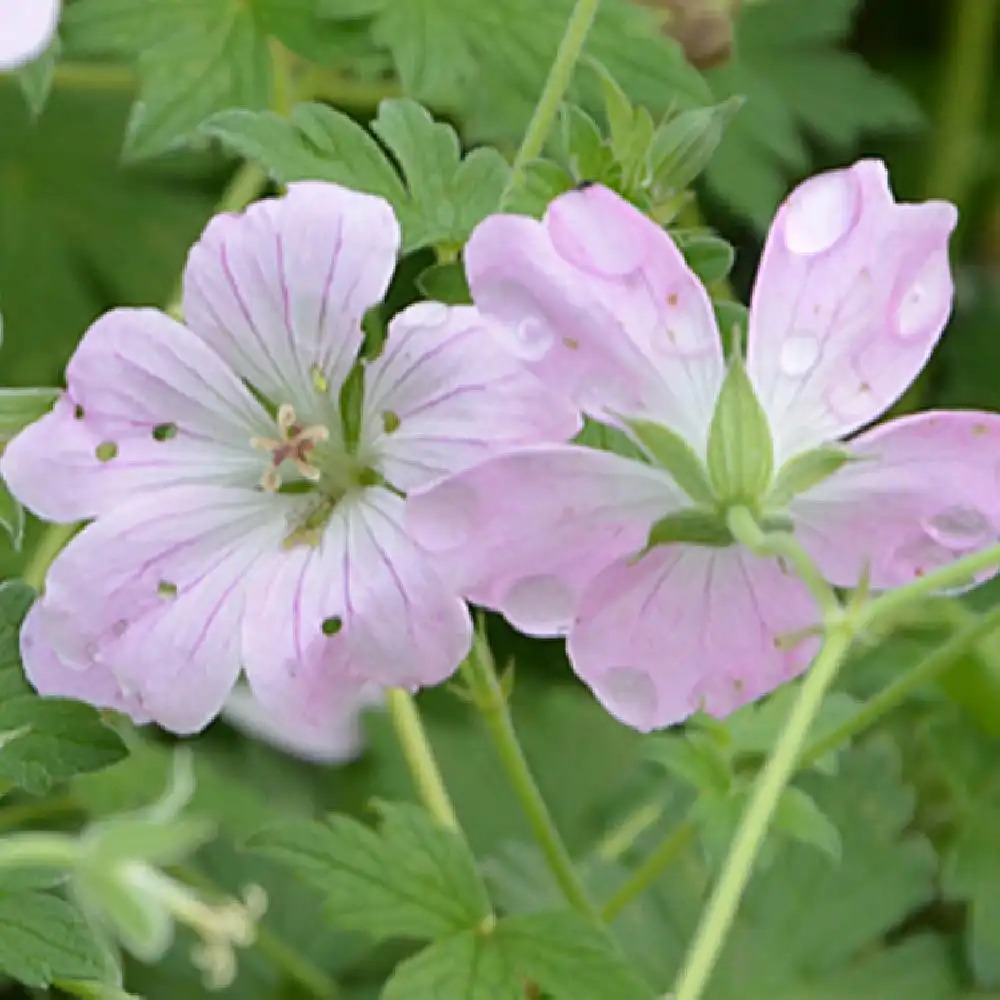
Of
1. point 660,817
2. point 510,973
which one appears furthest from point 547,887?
point 510,973

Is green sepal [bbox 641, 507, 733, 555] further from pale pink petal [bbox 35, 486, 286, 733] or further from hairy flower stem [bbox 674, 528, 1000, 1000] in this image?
pale pink petal [bbox 35, 486, 286, 733]

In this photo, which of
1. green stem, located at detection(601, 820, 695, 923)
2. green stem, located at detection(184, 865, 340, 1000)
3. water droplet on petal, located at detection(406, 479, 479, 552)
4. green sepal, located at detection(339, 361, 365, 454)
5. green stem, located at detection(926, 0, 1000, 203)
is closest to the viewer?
water droplet on petal, located at detection(406, 479, 479, 552)

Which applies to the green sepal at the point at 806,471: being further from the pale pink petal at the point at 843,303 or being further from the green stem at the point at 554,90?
the green stem at the point at 554,90

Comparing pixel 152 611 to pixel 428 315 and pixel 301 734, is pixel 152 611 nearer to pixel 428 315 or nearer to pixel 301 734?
pixel 428 315

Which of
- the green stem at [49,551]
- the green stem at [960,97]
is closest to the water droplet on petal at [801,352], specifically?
the green stem at [49,551]

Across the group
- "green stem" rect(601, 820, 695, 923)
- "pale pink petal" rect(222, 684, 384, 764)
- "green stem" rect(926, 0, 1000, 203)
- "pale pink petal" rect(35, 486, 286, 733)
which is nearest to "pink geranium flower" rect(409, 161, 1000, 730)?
"pale pink petal" rect(35, 486, 286, 733)

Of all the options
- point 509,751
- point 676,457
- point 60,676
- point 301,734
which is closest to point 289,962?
point 301,734

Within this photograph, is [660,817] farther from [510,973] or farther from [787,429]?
[787,429]
